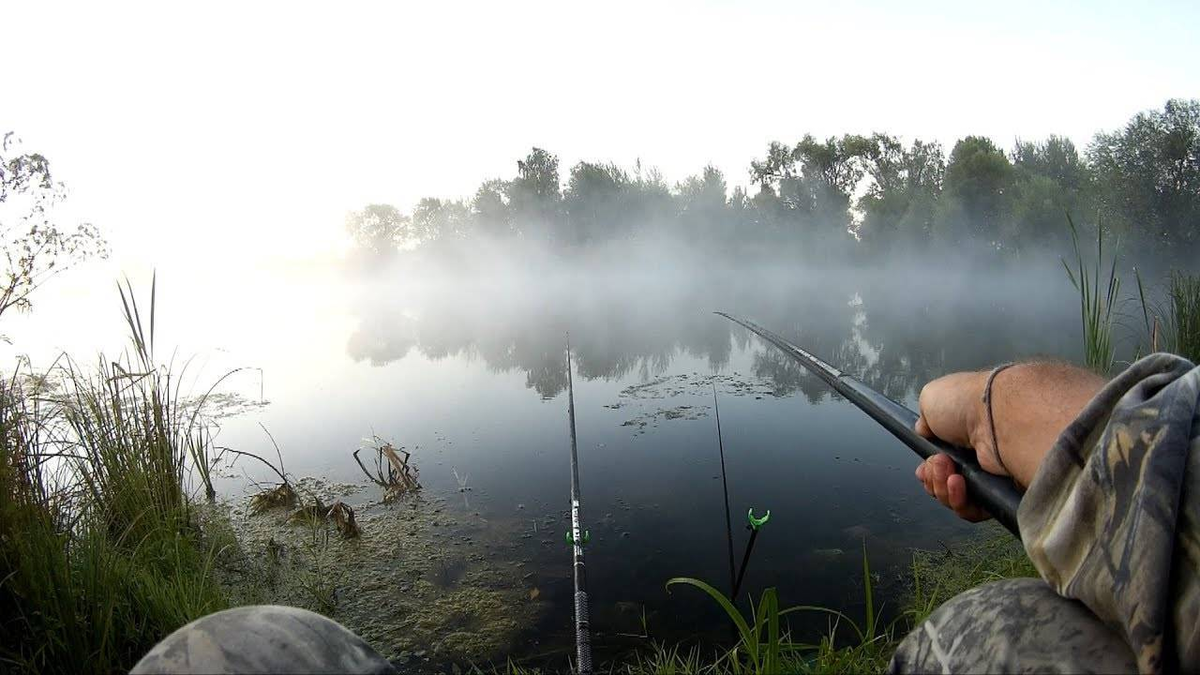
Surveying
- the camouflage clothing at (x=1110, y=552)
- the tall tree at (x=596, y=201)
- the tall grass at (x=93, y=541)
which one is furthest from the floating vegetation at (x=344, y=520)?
the tall tree at (x=596, y=201)

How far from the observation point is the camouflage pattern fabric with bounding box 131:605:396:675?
0.85 meters

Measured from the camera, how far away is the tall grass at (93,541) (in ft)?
6.32

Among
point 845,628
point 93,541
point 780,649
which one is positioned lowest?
point 845,628

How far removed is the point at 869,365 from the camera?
9.48m

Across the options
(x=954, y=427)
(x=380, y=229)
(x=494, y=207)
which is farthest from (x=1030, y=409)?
(x=380, y=229)

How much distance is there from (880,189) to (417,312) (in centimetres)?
3471

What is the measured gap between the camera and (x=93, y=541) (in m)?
2.15

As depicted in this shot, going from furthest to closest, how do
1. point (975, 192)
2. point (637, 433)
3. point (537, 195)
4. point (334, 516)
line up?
point (537, 195) → point (975, 192) → point (637, 433) → point (334, 516)

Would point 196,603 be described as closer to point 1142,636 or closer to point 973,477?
point 973,477

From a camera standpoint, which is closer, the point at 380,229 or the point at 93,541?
the point at 93,541

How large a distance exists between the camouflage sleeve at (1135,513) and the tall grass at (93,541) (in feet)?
8.53

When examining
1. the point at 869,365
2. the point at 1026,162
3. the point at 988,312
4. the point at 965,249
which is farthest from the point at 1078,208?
the point at 869,365

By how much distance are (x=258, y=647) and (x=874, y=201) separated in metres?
44.4

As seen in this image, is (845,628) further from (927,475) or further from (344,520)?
(344,520)
